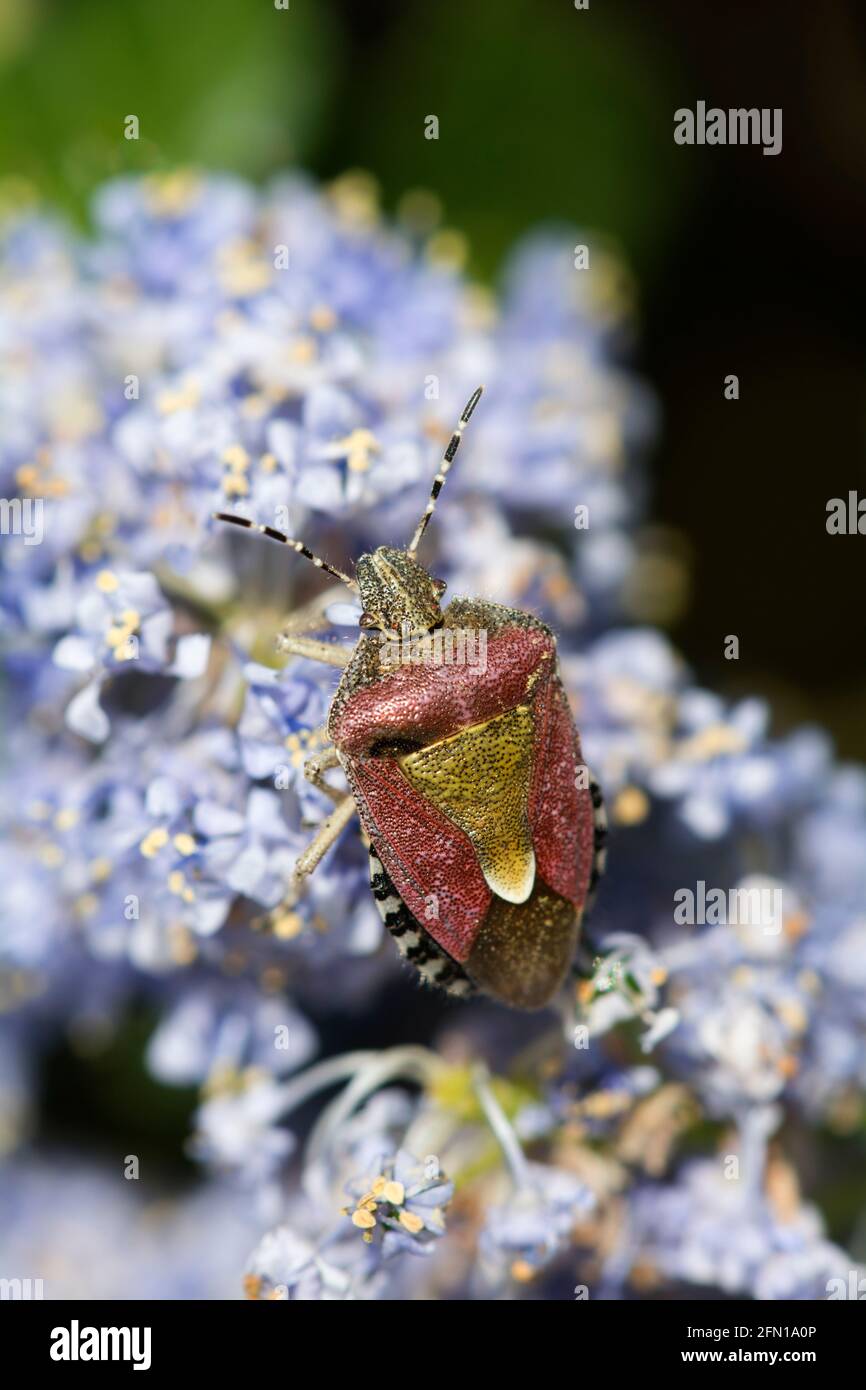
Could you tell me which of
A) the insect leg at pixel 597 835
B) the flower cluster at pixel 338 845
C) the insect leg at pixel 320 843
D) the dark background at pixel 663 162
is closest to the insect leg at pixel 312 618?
the flower cluster at pixel 338 845

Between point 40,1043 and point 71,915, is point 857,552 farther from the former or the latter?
point 40,1043

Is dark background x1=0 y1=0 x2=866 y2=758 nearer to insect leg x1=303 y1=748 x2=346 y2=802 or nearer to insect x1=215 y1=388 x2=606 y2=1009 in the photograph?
insect x1=215 y1=388 x2=606 y2=1009

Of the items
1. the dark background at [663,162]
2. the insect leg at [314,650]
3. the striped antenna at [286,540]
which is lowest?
the insect leg at [314,650]

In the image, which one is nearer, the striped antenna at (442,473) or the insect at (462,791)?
the insect at (462,791)

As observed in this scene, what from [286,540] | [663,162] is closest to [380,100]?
[663,162]

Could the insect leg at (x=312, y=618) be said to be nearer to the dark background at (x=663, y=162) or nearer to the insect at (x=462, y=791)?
the insect at (x=462, y=791)

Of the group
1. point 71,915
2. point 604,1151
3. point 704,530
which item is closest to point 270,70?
point 704,530
